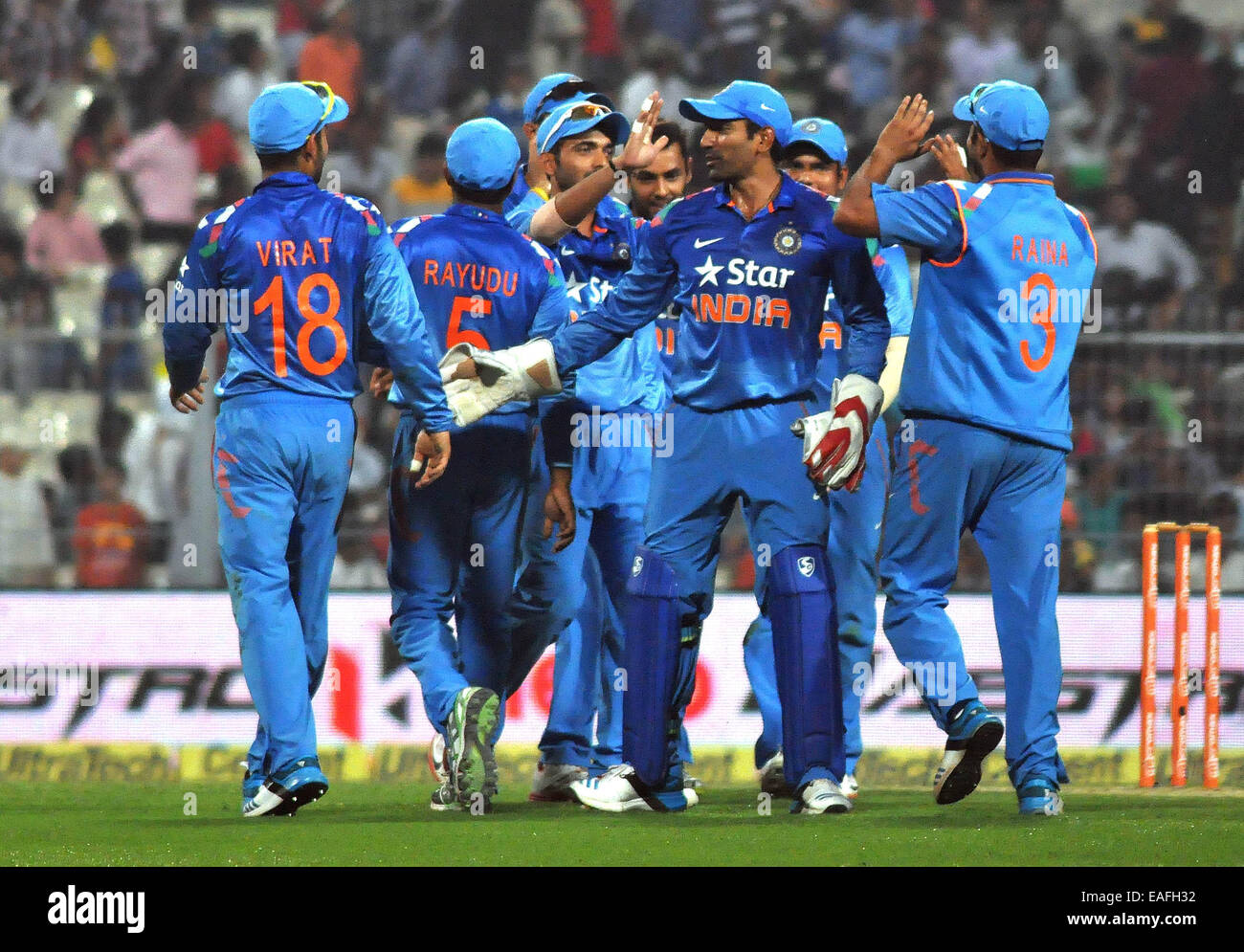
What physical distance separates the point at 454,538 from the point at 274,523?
0.75 m

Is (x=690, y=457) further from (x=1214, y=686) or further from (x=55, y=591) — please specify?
(x=55, y=591)

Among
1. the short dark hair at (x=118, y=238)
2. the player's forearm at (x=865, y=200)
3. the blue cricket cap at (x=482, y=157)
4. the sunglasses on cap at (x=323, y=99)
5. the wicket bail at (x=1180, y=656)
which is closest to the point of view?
the player's forearm at (x=865, y=200)

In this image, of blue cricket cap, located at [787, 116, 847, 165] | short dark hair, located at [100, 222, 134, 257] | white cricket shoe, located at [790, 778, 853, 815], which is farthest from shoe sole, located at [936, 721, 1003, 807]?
short dark hair, located at [100, 222, 134, 257]

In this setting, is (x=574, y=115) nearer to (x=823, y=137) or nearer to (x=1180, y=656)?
(x=823, y=137)

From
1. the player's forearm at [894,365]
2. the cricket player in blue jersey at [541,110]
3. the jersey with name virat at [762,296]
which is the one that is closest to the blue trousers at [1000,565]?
the jersey with name virat at [762,296]

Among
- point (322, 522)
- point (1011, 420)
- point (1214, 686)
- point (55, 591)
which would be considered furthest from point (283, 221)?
point (1214, 686)

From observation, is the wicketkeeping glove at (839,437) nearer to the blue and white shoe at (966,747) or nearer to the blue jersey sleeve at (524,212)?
the blue and white shoe at (966,747)

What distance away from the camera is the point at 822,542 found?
255 inches

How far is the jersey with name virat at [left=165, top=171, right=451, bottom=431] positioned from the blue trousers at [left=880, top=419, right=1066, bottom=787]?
5.38ft

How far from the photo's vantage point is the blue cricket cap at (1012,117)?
21.4 ft

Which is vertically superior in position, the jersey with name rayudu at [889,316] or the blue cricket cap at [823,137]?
the blue cricket cap at [823,137]

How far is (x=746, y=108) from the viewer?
6.53 meters

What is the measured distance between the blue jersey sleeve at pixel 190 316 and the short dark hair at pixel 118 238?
6.05m

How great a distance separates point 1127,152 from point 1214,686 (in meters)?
5.51
